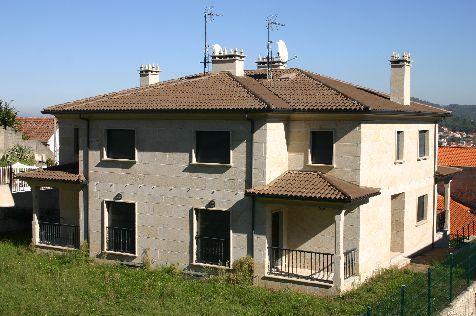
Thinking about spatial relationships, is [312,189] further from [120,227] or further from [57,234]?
[57,234]

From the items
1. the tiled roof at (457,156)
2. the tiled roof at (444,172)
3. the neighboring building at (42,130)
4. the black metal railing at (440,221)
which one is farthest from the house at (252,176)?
the neighboring building at (42,130)

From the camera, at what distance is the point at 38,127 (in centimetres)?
5262

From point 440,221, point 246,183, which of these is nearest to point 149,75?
point 246,183

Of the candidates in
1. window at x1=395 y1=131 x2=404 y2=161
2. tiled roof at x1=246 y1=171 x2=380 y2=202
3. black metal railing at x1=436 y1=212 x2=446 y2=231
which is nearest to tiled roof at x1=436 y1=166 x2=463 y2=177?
black metal railing at x1=436 y1=212 x2=446 y2=231

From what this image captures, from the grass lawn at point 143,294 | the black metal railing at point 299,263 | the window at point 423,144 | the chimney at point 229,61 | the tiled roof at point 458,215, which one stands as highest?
the chimney at point 229,61

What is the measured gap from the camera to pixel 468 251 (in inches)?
746

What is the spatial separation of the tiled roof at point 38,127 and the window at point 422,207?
1361 inches

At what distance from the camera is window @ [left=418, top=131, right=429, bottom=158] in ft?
79.1

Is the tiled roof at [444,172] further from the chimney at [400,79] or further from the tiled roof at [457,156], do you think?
the tiled roof at [457,156]

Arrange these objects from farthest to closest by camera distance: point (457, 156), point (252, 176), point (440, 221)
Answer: point (457, 156)
point (440, 221)
point (252, 176)

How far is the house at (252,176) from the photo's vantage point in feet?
62.6

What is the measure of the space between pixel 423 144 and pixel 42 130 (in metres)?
36.4

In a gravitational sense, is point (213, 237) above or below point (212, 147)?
below

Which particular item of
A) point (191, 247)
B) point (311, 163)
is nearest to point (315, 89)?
point (311, 163)
